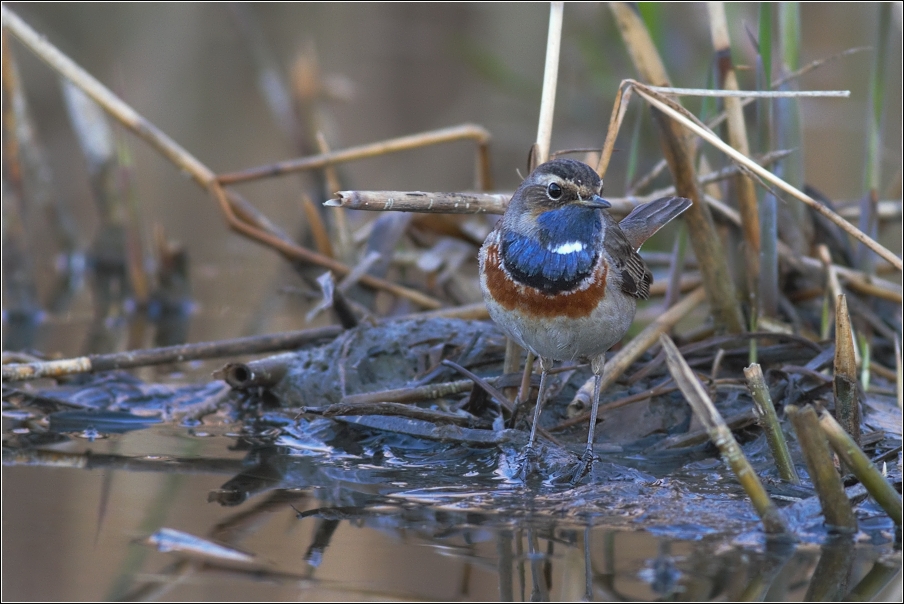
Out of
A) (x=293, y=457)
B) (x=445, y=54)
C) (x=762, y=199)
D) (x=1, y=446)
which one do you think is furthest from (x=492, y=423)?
(x=445, y=54)

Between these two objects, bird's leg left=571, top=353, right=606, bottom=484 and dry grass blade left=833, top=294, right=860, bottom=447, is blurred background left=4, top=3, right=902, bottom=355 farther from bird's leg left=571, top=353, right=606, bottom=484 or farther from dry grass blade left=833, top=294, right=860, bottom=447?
dry grass blade left=833, top=294, right=860, bottom=447

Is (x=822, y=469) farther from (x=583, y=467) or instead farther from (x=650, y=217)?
(x=650, y=217)

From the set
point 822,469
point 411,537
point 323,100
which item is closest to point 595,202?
point 822,469

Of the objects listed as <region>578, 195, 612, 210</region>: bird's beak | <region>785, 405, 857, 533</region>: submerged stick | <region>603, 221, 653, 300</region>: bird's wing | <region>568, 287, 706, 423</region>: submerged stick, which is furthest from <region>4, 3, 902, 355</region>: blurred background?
<region>785, 405, 857, 533</region>: submerged stick

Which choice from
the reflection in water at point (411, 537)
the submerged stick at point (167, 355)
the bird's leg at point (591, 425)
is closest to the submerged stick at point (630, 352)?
the bird's leg at point (591, 425)

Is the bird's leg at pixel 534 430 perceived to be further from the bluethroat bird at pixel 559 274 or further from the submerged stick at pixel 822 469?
the submerged stick at pixel 822 469
